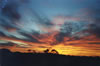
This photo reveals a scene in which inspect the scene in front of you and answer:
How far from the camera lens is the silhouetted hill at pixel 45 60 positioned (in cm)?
211

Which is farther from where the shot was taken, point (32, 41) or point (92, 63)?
point (32, 41)

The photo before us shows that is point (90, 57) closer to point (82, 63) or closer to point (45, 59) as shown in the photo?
point (82, 63)

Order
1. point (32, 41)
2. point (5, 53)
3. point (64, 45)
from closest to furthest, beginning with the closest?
→ point (64, 45) < point (32, 41) < point (5, 53)

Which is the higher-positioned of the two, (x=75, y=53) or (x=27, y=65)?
(x=75, y=53)

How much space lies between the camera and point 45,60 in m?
2.27

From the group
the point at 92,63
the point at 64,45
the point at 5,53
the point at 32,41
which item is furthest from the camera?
the point at 5,53

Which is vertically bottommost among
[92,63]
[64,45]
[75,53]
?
[92,63]

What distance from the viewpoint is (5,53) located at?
2.60m

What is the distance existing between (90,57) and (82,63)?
0.15 metres

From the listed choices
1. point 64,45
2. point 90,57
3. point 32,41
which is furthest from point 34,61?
point 90,57

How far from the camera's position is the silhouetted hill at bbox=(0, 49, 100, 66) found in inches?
83.1

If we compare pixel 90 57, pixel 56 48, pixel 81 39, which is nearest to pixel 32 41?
pixel 56 48

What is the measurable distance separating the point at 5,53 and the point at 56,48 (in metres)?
1.00

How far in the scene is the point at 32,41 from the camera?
7.90ft
